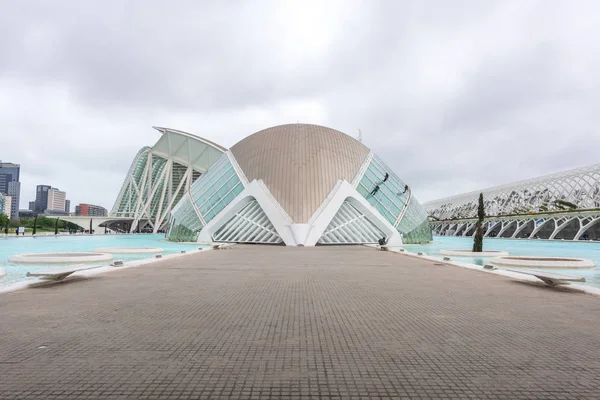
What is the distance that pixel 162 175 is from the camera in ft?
232

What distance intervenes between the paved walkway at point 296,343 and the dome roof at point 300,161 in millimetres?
21251

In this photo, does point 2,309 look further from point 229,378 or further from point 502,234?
point 502,234

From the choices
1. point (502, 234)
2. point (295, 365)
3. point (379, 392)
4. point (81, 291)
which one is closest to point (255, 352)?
point (295, 365)

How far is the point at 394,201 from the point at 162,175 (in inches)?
1958

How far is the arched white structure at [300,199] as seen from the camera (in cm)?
2869

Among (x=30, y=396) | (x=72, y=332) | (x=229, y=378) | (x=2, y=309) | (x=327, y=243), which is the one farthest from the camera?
(x=327, y=243)

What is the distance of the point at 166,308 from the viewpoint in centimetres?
632

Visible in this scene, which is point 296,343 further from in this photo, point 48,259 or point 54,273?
point 48,259

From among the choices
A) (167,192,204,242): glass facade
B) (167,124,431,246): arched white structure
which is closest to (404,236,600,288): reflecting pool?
(167,124,431,246): arched white structure

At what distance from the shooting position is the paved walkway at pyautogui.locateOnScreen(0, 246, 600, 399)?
335 centimetres

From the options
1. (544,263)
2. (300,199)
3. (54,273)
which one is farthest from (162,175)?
(544,263)

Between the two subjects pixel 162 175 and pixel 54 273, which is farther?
pixel 162 175

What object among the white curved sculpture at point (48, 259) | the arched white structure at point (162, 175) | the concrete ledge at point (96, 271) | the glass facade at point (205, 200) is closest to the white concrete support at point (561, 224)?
the glass facade at point (205, 200)

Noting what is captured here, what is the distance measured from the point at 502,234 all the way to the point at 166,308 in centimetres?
7583
